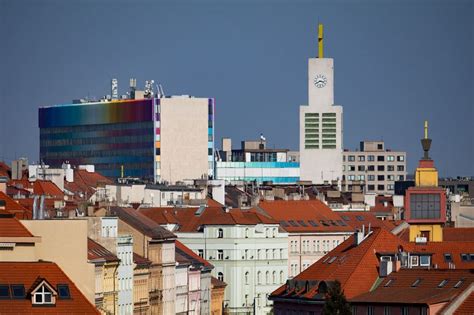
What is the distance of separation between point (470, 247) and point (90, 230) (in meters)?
21.3

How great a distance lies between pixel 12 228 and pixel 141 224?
5294 centimetres

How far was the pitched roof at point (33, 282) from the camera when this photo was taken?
259 ft

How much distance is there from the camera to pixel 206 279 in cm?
16025

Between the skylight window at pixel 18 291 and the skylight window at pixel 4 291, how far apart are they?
0.15 meters

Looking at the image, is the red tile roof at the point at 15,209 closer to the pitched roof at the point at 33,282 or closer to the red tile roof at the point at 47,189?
the pitched roof at the point at 33,282

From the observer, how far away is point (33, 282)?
8025 cm

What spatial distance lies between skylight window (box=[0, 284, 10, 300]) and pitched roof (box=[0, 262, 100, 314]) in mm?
169

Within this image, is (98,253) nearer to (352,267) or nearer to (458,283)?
(352,267)

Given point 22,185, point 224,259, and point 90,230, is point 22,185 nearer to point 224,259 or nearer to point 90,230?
point 224,259

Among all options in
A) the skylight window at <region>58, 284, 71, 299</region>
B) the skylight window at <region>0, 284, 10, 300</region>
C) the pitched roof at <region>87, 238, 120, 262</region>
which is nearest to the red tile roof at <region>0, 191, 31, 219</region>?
the pitched roof at <region>87, 238, 120, 262</region>

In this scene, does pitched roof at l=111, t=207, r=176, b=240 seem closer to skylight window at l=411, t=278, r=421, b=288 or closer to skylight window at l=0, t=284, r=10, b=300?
skylight window at l=411, t=278, r=421, b=288

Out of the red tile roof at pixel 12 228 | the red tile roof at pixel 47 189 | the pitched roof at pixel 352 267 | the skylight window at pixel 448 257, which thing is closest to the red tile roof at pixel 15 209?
the red tile roof at pixel 12 228

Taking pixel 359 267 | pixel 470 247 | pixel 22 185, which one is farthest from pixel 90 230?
pixel 22 185

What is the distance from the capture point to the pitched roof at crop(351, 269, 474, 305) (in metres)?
105
